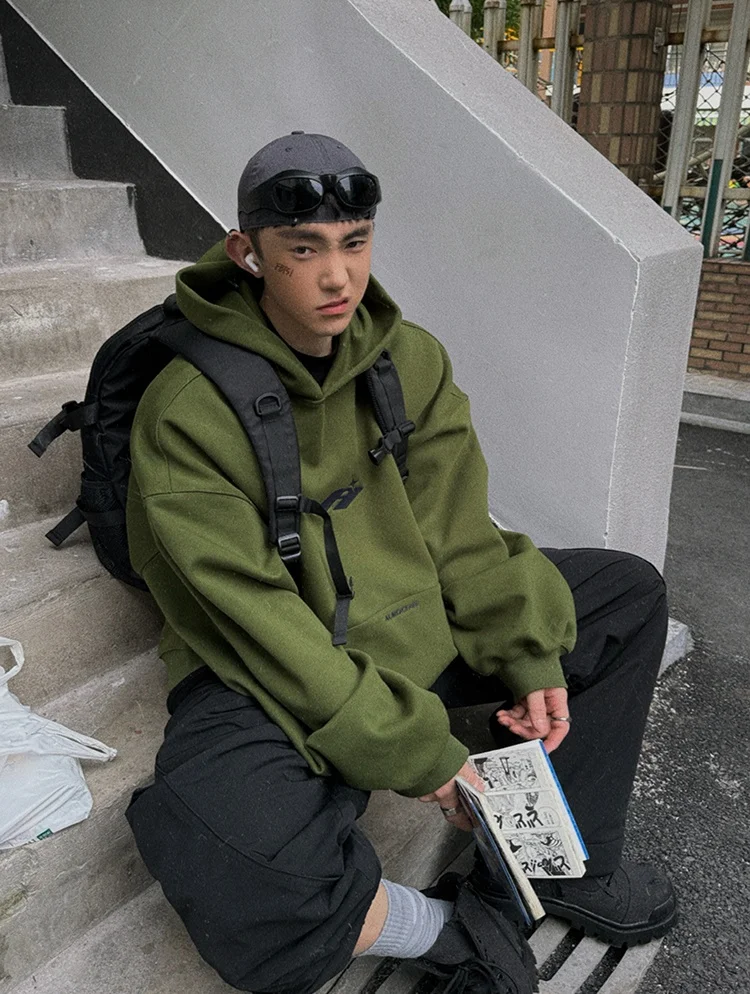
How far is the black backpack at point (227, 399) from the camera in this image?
1.67m

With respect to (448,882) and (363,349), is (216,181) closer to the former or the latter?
(363,349)

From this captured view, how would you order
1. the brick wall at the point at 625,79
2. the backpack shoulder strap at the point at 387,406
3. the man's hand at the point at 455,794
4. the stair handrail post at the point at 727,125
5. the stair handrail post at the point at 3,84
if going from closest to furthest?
the man's hand at the point at 455,794 → the backpack shoulder strap at the point at 387,406 → the stair handrail post at the point at 3,84 → the stair handrail post at the point at 727,125 → the brick wall at the point at 625,79

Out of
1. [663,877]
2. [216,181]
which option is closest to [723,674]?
[663,877]

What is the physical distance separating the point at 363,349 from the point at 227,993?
130cm

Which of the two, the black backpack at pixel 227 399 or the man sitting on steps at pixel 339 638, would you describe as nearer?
the man sitting on steps at pixel 339 638

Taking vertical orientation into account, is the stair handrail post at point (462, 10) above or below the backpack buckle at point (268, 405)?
above

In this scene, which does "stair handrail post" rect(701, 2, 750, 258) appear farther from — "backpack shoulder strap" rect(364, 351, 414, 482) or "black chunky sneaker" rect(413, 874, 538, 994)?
"black chunky sneaker" rect(413, 874, 538, 994)

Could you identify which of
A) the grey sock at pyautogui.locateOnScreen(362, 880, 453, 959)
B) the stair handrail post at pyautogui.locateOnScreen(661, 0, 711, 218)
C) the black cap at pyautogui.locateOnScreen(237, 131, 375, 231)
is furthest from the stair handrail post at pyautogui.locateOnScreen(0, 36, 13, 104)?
the stair handrail post at pyautogui.locateOnScreen(661, 0, 711, 218)

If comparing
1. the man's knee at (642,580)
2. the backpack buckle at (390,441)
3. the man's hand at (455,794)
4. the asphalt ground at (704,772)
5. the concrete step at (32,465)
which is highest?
the backpack buckle at (390,441)

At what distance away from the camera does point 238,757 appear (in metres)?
1.57

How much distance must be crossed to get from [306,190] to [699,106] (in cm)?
561

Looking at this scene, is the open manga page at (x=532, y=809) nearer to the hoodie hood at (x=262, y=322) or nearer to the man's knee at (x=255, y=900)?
the man's knee at (x=255, y=900)

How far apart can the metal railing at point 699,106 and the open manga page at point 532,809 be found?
17.7 ft

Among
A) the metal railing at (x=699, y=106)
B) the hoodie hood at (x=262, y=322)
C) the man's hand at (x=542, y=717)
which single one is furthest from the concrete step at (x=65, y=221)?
the metal railing at (x=699, y=106)
